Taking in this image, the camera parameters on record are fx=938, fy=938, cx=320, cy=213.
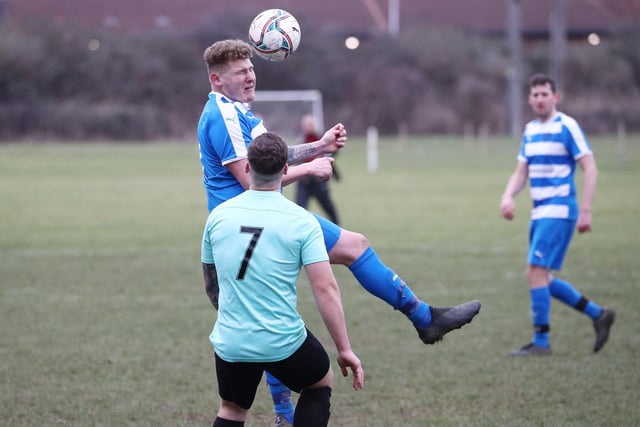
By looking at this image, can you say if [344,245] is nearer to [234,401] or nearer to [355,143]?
[234,401]

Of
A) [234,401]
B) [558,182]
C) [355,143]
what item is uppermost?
[558,182]

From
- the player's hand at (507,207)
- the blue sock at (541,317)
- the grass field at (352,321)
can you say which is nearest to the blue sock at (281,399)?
the grass field at (352,321)

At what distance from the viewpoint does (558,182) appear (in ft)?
26.7

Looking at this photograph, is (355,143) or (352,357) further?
(355,143)

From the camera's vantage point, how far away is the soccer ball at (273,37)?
6.03 meters

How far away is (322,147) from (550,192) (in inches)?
124

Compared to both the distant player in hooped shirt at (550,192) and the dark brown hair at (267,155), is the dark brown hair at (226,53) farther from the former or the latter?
the distant player in hooped shirt at (550,192)

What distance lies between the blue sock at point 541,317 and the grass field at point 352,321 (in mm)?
229

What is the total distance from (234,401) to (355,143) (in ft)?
→ 134

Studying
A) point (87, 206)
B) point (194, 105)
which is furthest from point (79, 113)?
point (87, 206)

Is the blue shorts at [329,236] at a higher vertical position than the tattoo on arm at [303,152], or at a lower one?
lower

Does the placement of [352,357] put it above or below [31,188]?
above

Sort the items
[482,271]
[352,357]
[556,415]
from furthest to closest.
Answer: [482,271] → [556,415] → [352,357]

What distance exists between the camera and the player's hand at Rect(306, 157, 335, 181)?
5383mm
